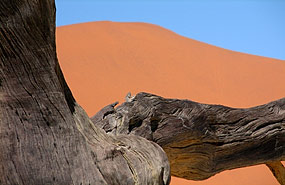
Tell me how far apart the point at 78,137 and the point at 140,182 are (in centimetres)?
46

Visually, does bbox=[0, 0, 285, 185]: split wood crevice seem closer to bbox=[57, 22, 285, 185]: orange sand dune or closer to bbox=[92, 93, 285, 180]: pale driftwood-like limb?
bbox=[92, 93, 285, 180]: pale driftwood-like limb

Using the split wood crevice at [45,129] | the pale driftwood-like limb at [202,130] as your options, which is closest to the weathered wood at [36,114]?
the split wood crevice at [45,129]

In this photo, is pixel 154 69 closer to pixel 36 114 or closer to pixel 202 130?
pixel 202 130

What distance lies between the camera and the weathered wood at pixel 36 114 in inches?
85.5

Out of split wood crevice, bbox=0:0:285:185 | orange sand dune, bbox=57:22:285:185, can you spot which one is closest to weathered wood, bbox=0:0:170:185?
split wood crevice, bbox=0:0:285:185

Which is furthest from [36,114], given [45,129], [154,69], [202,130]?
[154,69]

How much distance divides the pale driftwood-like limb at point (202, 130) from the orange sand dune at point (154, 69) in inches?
588

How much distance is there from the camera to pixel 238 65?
3288 cm

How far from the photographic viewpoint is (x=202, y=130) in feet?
12.2

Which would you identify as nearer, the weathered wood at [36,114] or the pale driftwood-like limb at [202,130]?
the weathered wood at [36,114]

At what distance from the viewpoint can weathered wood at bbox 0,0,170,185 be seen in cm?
217

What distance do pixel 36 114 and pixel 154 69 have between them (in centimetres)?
2580

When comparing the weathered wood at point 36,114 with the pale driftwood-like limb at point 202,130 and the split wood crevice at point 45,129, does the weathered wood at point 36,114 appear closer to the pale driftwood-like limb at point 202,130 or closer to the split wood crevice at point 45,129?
the split wood crevice at point 45,129

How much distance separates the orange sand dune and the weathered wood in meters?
16.4
